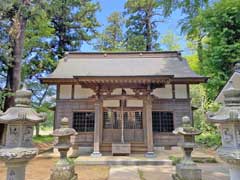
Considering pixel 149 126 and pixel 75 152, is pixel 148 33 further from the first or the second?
pixel 75 152

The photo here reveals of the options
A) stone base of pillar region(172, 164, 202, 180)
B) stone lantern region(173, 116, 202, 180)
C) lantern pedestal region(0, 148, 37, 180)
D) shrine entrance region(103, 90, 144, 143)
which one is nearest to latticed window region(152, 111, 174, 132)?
shrine entrance region(103, 90, 144, 143)

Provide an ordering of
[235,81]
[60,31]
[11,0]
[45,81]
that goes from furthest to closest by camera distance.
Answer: [60,31] < [45,81] < [11,0] < [235,81]

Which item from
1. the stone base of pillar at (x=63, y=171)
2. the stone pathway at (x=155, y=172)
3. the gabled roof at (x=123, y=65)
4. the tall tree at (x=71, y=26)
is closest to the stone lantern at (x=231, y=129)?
the stone pathway at (x=155, y=172)

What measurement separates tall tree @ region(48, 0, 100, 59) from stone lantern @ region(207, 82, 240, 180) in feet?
54.2

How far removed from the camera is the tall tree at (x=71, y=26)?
1777 cm

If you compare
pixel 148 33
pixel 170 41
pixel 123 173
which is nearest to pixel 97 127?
pixel 123 173

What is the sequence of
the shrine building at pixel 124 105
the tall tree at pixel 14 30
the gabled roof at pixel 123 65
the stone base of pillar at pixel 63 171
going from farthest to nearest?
the gabled roof at pixel 123 65 < the tall tree at pixel 14 30 < the shrine building at pixel 124 105 < the stone base of pillar at pixel 63 171

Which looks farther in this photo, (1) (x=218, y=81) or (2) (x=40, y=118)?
(1) (x=218, y=81)

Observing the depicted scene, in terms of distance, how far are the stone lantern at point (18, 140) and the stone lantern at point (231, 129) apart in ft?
9.03

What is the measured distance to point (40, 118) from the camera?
3.42 metres

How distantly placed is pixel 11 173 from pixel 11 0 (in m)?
8.52

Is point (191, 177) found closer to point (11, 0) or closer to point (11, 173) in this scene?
point (11, 173)

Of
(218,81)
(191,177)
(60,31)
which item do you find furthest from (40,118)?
(60,31)

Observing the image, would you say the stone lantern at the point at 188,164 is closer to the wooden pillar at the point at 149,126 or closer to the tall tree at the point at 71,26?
the wooden pillar at the point at 149,126
